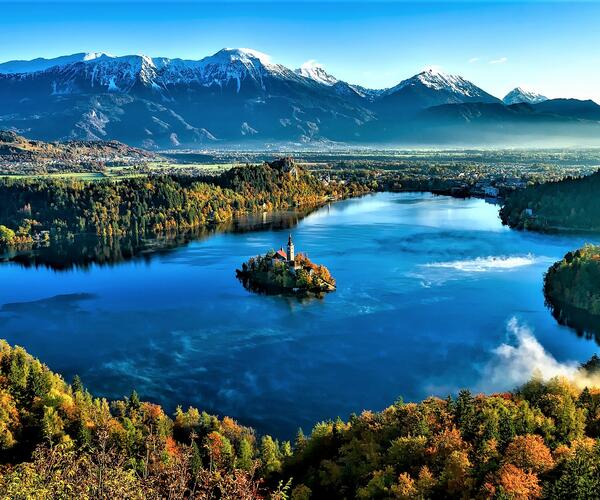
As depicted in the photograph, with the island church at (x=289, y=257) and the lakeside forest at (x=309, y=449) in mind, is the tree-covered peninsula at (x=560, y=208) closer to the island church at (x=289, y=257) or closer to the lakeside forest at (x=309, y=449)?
the island church at (x=289, y=257)

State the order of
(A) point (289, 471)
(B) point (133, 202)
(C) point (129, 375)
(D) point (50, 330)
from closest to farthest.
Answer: (A) point (289, 471) < (C) point (129, 375) < (D) point (50, 330) < (B) point (133, 202)

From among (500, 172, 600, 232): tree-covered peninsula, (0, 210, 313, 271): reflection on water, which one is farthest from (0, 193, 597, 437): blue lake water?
(500, 172, 600, 232): tree-covered peninsula

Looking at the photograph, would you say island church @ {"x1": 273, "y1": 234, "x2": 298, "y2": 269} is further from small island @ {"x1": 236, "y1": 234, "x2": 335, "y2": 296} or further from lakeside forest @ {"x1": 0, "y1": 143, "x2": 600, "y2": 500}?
lakeside forest @ {"x1": 0, "y1": 143, "x2": 600, "y2": 500}

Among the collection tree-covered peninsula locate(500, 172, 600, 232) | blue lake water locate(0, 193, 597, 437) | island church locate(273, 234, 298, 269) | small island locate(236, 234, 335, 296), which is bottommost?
blue lake water locate(0, 193, 597, 437)

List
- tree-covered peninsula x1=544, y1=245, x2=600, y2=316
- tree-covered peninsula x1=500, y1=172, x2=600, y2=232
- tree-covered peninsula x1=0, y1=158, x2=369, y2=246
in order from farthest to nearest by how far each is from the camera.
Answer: tree-covered peninsula x1=0, y1=158, x2=369, y2=246 → tree-covered peninsula x1=500, y1=172, x2=600, y2=232 → tree-covered peninsula x1=544, y1=245, x2=600, y2=316

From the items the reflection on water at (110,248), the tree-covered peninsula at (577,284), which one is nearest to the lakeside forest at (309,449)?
the tree-covered peninsula at (577,284)

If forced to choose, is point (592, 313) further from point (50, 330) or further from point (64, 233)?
point (64, 233)

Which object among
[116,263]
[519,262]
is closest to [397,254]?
[519,262]
